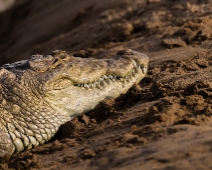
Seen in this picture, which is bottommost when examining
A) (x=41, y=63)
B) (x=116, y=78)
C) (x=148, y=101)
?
(x=148, y=101)

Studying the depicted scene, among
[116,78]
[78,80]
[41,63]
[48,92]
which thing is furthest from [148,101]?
[41,63]

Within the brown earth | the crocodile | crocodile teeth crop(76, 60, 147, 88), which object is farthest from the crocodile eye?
the brown earth

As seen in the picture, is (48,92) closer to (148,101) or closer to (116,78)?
(116,78)

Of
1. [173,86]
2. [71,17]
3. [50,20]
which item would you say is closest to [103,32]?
[71,17]

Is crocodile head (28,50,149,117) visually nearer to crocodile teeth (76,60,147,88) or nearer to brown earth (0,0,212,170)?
crocodile teeth (76,60,147,88)

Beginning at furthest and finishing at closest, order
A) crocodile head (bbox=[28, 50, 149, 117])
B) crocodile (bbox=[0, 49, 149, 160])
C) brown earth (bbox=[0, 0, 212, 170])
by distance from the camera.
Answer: crocodile head (bbox=[28, 50, 149, 117]) → crocodile (bbox=[0, 49, 149, 160]) → brown earth (bbox=[0, 0, 212, 170])

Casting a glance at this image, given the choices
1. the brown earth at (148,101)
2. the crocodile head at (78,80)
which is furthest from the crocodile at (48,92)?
the brown earth at (148,101)

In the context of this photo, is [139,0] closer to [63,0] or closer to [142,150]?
[63,0]
